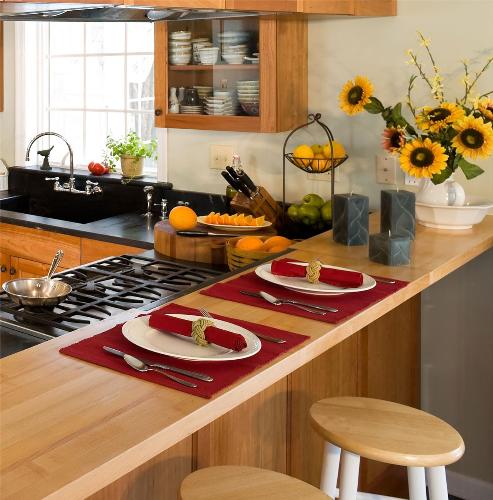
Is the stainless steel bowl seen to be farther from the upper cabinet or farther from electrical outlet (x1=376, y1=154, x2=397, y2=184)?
electrical outlet (x1=376, y1=154, x2=397, y2=184)

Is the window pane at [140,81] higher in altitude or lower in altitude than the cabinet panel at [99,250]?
higher

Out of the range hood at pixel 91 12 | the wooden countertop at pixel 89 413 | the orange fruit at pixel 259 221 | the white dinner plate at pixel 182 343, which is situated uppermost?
the range hood at pixel 91 12

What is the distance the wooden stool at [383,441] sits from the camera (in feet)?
5.54

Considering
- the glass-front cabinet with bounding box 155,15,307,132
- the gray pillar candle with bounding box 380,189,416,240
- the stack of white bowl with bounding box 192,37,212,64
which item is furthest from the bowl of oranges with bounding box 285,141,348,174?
the gray pillar candle with bounding box 380,189,416,240

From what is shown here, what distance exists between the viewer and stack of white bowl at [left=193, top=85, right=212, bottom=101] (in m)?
3.18

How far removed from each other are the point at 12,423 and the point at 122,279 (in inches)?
49.3

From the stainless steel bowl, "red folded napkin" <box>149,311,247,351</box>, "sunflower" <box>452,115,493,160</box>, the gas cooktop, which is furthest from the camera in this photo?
"sunflower" <box>452,115,493,160</box>

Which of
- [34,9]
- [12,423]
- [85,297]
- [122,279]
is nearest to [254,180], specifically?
[122,279]

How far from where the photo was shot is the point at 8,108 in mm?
4559

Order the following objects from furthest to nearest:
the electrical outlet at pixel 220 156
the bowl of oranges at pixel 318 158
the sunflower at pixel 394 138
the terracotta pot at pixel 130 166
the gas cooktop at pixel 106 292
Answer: the terracotta pot at pixel 130 166 < the electrical outlet at pixel 220 156 < the bowl of oranges at pixel 318 158 < the sunflower at pixel 394 138 < the gas cooktop at pixel 106 292

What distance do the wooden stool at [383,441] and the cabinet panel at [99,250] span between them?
4.67 ft

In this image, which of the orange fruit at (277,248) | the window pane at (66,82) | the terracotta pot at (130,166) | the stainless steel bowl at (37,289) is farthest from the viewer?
the window pane at (66,82)

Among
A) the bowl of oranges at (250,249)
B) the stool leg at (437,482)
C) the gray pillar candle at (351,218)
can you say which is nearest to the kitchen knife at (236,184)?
the bowl of oranges at (250,249)

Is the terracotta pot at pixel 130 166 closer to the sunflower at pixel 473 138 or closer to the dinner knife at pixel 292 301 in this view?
the sunflower at pixel 473 138
